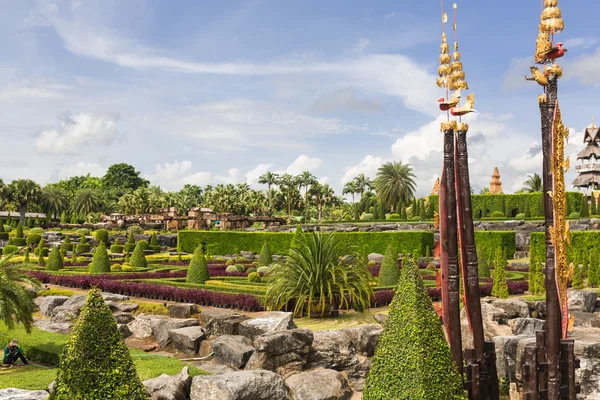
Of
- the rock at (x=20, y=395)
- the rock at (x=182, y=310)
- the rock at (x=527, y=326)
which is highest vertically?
the rock at (x=527, y=326)

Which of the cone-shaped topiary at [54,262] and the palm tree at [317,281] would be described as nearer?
the palm tree at [317,281]

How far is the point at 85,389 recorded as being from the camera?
19.6 ft

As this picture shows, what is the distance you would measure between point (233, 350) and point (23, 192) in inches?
2602

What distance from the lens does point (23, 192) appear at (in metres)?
69.4

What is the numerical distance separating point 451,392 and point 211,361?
651 centimetres

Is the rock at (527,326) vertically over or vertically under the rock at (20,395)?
over

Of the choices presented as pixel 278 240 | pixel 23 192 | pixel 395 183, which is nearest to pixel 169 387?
pixel 278 240

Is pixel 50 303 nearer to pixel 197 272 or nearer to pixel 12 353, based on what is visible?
pixel 197 272

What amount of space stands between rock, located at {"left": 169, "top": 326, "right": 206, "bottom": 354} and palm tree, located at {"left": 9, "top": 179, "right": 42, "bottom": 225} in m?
63.0

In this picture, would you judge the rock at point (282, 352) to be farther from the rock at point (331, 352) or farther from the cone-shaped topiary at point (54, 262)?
the cone-shaped topiary at point (54, 262)

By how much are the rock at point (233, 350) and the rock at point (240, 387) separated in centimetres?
188

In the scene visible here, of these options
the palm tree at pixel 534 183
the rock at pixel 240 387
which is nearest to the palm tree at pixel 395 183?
the palm tree at pixel 534 183

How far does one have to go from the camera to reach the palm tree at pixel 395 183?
197 feet

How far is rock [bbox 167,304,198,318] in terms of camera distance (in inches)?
609
